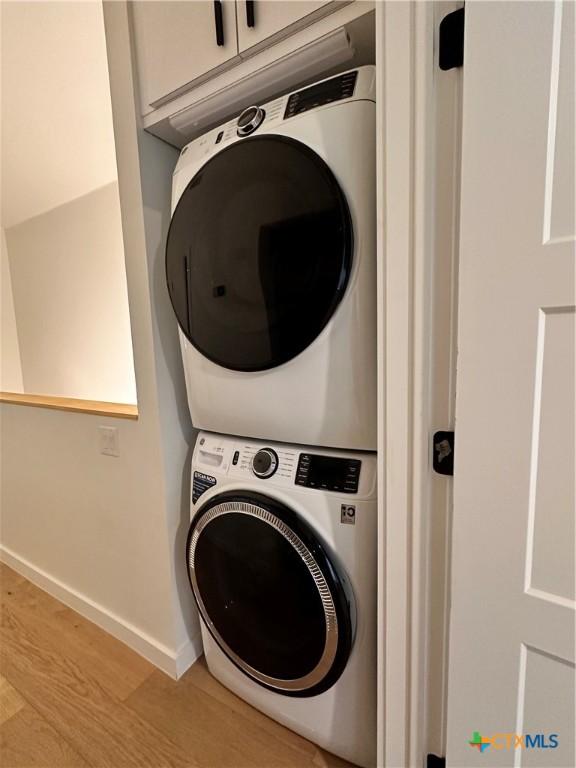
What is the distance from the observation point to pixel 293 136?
81 centimetres

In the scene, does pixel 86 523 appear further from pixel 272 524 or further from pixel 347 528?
pixel 347 528

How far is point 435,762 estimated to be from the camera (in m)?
0.79

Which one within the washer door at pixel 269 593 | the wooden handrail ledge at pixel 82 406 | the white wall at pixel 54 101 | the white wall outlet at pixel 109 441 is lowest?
the washer door at pixel 269 593

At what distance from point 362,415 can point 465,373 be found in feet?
0.85

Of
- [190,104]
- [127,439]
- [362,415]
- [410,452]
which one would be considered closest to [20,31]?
[190,104]

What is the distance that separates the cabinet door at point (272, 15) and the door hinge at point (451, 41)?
0.26 m

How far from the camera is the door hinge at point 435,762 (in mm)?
781

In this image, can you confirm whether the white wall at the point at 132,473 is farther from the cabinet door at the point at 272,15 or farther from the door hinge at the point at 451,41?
the door hinge at the point at 451,41

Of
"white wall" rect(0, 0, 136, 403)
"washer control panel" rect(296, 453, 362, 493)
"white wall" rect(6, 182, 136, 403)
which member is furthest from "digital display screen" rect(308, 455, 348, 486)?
"white wall" rect(6, 182, 136, 403)

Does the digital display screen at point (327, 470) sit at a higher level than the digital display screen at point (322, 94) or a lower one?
lower

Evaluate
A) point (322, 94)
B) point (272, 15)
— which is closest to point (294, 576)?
point (322, 94)

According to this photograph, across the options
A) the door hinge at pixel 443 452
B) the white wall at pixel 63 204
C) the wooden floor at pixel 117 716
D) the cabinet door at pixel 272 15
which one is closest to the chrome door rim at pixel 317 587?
the wooden floor at pixel 117 716

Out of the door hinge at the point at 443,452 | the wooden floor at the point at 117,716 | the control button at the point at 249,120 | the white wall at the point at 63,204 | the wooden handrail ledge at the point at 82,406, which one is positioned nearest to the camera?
the door hinge at the point at 443,452

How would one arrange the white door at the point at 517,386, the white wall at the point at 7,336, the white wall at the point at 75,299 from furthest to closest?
the white wall at the point at 7,336, the white wall at the point at 75,299, the white door at the point at 517,386
